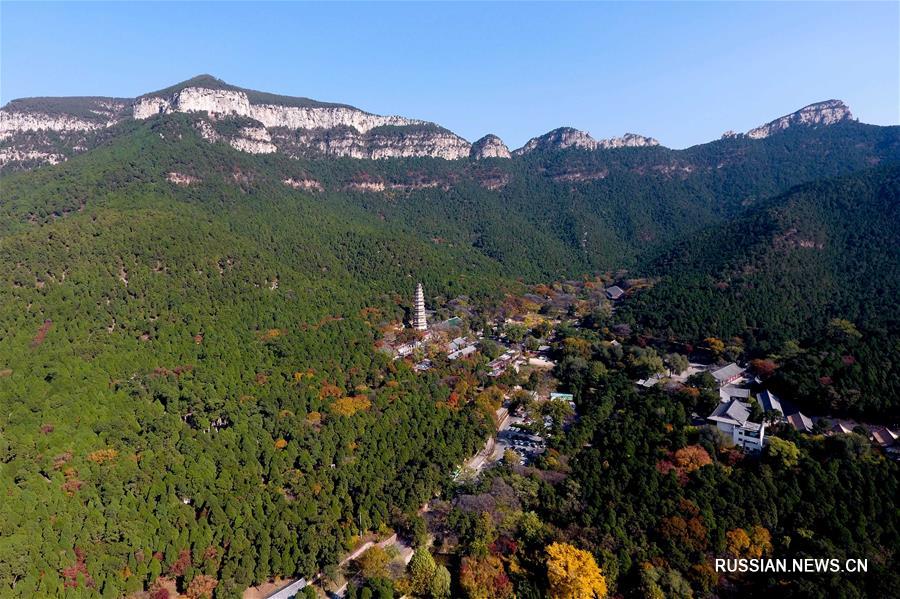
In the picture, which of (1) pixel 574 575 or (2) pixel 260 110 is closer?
(1) pixel 574 575

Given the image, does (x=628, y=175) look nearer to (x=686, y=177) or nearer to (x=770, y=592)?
(x=686, y=177)

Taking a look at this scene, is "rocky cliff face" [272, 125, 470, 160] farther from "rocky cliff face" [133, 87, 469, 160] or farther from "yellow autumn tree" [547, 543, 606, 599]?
"yellow autumn tree" [547, 543, 606, 599]

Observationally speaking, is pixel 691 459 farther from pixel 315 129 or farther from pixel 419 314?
pixel 315 129

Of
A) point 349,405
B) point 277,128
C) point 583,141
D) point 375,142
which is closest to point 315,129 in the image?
point 277,128

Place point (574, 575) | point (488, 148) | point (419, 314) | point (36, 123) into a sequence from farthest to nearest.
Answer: point (488, 148), point (36, 123), point (419, 314), point (574, 575)

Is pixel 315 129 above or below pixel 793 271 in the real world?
above

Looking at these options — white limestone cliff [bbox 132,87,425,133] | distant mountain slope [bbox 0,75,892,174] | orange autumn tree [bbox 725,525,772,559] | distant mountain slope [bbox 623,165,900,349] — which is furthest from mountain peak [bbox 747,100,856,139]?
orange autumn tree [bbox 725,525,772,559]

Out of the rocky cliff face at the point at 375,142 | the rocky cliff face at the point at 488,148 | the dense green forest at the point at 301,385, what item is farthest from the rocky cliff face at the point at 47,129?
the rocky cliff face at the point at 488,148

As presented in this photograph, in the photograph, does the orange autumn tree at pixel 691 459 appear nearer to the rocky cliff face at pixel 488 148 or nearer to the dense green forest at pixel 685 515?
the dense green forest at pixel 685 515
